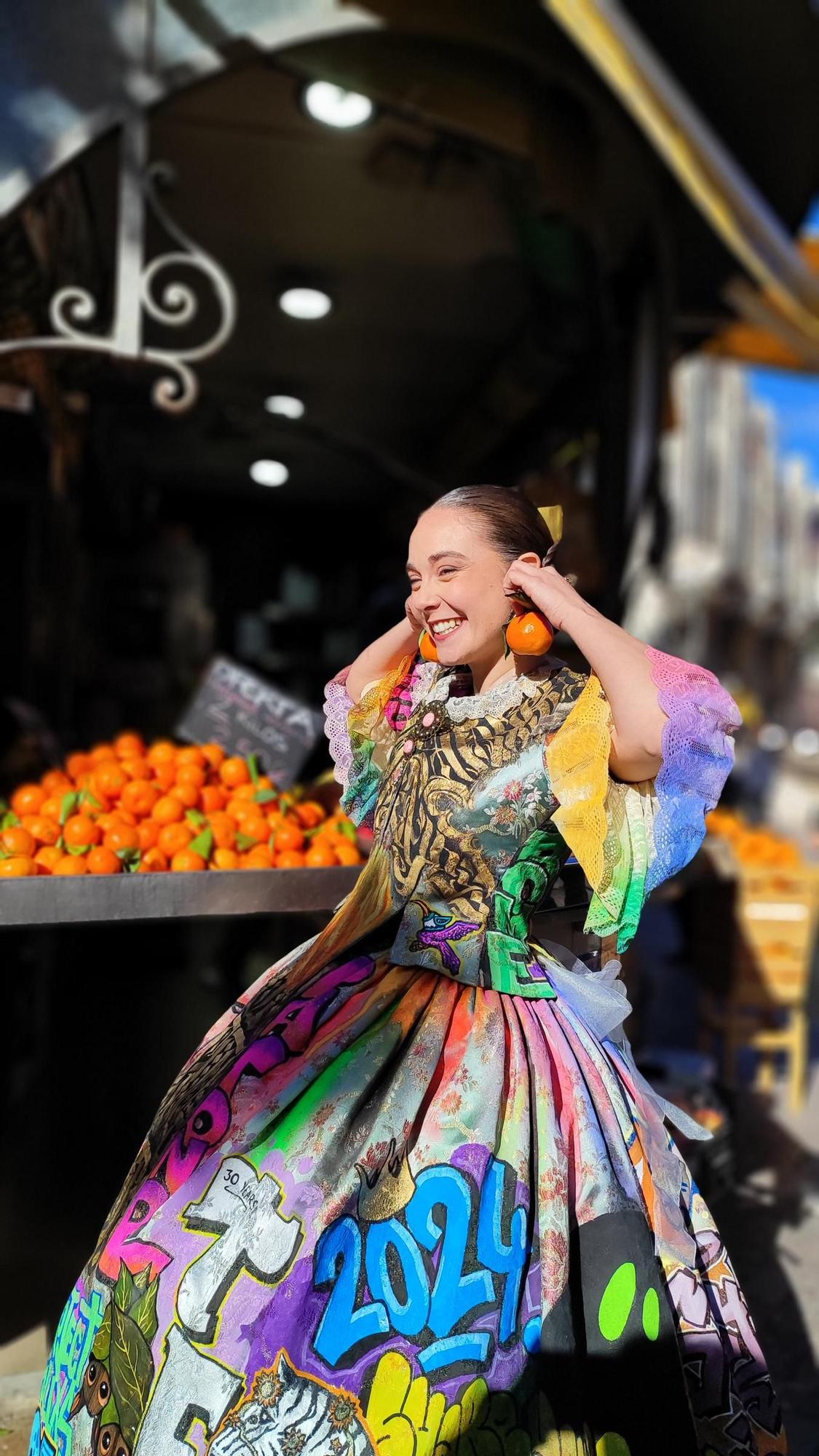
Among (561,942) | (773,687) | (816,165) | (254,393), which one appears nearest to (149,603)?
(254,393)

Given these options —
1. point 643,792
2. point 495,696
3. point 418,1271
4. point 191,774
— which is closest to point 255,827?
point 191,774

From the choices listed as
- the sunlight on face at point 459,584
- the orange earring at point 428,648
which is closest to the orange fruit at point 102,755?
the orange earring at point 428,648

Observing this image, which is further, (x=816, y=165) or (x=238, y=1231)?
(x=816, y=165)

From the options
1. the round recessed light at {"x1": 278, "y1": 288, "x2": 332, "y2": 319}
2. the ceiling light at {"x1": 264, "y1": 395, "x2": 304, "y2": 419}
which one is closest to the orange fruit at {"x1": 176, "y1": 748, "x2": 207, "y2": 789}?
the round recessed light at {"x1": 278, "y1": 288, "x2": 332, "y2": 319}

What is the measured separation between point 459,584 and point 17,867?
1236 millimetres

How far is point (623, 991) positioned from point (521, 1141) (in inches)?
14.0

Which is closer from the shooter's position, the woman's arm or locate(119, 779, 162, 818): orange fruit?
the woman's arm

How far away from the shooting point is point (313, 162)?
4871 mm

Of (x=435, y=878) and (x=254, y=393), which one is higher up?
(x=254, y=393)

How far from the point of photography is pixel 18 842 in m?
2.73

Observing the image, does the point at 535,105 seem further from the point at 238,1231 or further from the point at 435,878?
the point at 238,1231

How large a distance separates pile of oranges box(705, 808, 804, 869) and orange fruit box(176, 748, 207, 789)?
130 inches

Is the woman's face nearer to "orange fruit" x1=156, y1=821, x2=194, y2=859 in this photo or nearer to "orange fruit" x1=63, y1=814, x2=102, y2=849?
"orange fruit" x1=156, y1=821, x2=194, y2=859

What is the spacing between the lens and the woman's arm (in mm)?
1916
